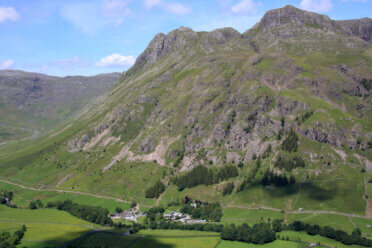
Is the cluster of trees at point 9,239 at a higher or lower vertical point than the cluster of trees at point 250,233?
lower

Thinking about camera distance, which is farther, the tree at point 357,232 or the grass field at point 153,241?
the grass field at point 153,241

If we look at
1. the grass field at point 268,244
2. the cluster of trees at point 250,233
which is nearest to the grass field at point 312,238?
the grass field at point 268,244

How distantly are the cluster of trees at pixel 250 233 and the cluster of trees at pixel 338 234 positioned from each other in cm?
2285

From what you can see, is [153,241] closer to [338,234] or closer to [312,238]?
[312,238]

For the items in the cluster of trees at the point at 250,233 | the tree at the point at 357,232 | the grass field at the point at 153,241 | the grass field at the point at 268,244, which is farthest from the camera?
the cluster of trees at the point at 250,233

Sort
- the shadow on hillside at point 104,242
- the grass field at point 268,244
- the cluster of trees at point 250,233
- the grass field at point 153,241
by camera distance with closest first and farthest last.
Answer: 1. the grass field at point 268,244
2. the grass field at point 153,241
3. the cluster of trees at point 250,233
4. the shadow on hillside at point 104,242

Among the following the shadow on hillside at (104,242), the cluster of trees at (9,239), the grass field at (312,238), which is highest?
the grass field at (312,238)

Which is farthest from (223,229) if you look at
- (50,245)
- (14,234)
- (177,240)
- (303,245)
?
(14,234)

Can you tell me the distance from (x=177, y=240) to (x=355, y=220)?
380 feet

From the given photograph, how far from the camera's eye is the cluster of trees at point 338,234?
17350 centimetres

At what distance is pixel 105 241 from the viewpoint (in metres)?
193

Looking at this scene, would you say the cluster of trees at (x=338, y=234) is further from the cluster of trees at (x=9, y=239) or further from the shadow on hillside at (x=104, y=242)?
the cluster of trees at (x=9, y=239)

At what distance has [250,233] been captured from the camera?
191125 millimetres

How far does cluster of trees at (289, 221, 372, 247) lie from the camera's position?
569ft
